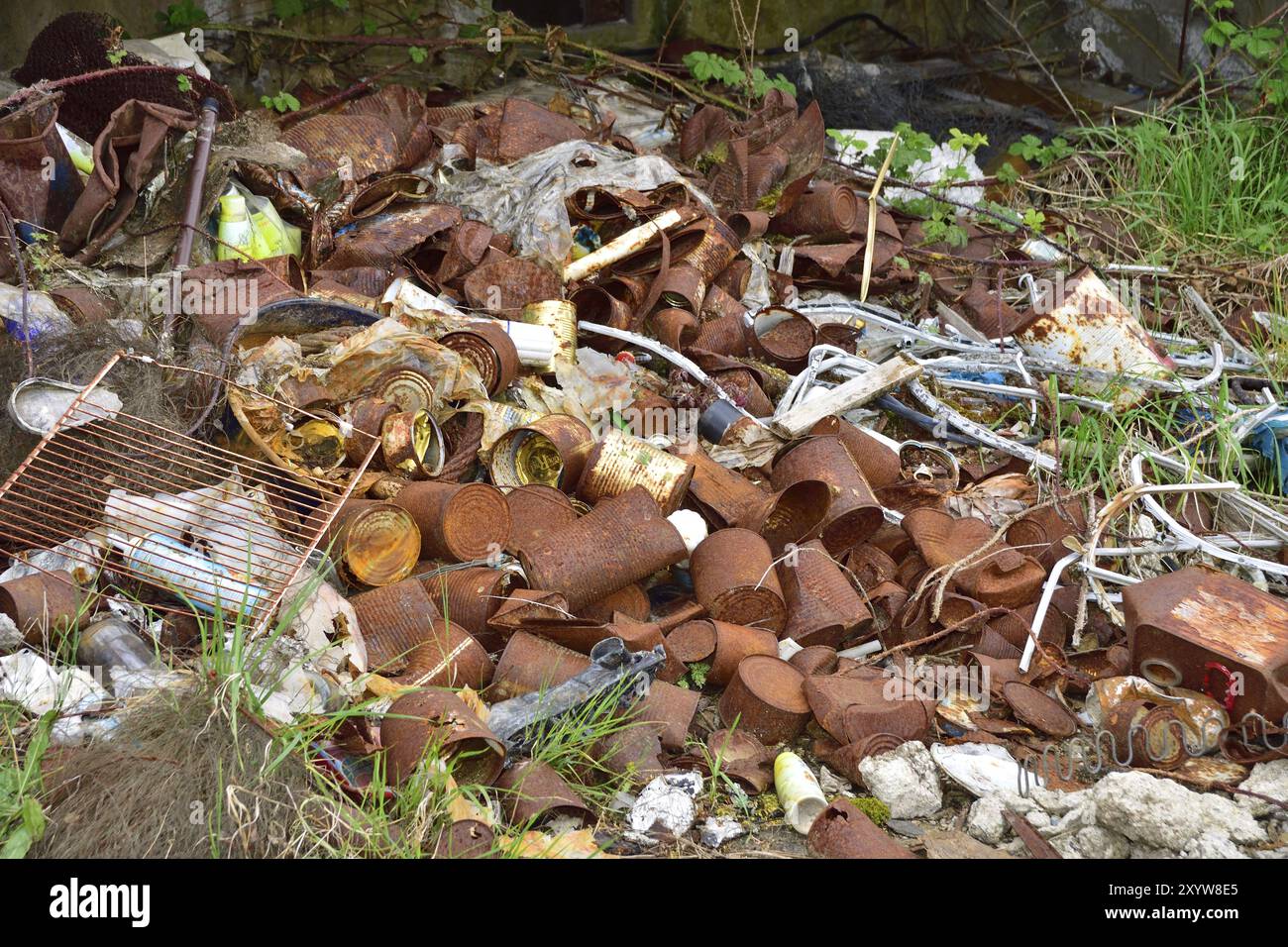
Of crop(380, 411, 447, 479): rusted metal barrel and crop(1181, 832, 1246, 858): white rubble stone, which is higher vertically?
crop(1181, 832, 1246, 858): white rubble stone

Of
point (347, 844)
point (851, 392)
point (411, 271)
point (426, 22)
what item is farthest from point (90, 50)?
point (347, 844)

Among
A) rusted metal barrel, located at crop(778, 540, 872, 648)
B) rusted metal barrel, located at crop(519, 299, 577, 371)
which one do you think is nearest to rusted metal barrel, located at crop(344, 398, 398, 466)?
rusted metal barrel, located at crop(519, 299, 577, 371)

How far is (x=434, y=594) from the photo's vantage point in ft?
10.6

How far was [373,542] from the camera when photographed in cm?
328

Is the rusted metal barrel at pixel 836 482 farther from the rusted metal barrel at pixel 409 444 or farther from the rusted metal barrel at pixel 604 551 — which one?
the rusted metal barrel at pixel 409 444

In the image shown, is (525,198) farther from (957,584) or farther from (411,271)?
(957,584)

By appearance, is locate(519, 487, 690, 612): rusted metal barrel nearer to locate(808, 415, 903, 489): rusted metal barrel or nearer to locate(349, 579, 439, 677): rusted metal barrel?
locate(349, 579, 439, 677): rusted metal barrel

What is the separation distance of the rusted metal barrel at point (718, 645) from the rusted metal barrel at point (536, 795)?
641 mm

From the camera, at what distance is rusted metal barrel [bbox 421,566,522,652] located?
10.4 feet

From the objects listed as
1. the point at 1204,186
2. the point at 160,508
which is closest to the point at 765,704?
the point at 160,508

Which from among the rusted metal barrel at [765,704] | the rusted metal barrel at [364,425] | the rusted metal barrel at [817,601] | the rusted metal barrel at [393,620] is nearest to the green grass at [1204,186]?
the rusted metal barrel at [817,601]

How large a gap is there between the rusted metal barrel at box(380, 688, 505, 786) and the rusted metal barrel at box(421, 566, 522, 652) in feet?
1.41

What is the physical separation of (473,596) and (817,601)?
1059mm

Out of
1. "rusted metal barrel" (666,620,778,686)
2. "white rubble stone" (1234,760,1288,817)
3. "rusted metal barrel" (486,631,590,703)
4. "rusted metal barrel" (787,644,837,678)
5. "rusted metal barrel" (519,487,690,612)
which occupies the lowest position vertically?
"rusted metal barrel" (787,644,837,678)
